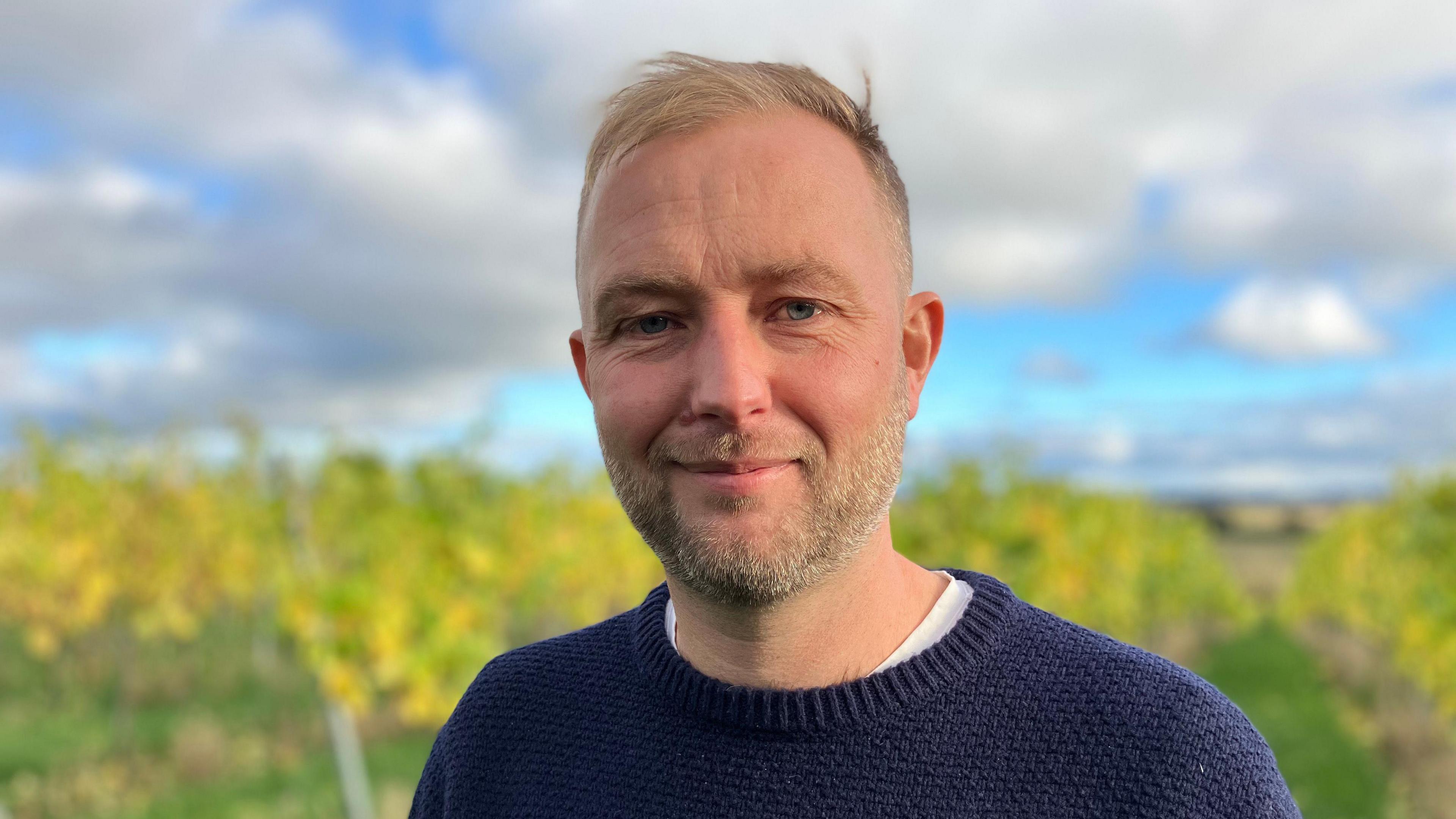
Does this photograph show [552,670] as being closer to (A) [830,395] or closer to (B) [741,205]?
(A) [830,395]

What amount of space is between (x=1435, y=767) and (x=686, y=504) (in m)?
11.5

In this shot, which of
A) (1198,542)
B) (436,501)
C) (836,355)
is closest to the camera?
(836,355)

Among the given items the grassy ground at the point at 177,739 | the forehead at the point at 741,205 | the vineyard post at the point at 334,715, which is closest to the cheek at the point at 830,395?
the forehead at the point at 741,205

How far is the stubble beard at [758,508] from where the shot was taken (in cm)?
140

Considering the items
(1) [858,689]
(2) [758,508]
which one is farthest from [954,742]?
(2) [758,508]

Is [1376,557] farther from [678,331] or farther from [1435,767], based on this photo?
[678,331]

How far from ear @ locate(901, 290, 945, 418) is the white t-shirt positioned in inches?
11.3

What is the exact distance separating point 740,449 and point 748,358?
0.12 meters

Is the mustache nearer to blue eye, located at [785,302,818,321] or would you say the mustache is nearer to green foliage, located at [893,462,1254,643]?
blue eye, located at [785,302,818,321]

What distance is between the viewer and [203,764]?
9.82 meters

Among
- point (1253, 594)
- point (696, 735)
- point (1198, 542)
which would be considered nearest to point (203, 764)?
point (696, 735)

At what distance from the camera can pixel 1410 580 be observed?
10.5 metres

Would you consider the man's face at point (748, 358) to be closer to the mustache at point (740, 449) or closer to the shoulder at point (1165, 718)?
the mustache at point (740, 449)

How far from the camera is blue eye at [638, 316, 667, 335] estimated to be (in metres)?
1.48
